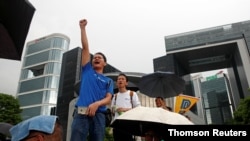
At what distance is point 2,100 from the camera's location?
29250mm

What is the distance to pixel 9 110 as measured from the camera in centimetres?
2889

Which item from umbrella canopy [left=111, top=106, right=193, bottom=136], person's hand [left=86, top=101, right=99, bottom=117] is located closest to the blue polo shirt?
person's hand [left=86, top=101, right=99, bottom=117]

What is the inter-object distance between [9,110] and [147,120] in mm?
29251

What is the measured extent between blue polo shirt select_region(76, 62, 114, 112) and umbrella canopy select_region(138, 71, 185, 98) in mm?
4814

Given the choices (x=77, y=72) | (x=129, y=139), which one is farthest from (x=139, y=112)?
(x=77, y=72)

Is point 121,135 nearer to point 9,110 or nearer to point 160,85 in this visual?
point 160,85

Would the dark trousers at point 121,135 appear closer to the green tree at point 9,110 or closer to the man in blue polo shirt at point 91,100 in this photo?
the man in blue polo shirt at point 91,100

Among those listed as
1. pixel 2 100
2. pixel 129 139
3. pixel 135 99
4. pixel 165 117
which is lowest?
pixel 129 139

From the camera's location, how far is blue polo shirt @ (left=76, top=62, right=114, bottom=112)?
312cm

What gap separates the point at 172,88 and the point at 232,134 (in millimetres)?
5512

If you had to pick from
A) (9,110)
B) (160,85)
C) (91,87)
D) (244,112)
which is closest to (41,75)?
(9,110)

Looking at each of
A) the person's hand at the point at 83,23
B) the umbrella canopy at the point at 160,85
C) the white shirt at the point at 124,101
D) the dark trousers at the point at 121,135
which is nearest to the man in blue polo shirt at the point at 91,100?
the person's hand at the point at 83,23

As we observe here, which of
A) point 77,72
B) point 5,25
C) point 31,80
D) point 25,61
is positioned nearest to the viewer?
point 5,25

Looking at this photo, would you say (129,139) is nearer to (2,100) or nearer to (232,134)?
(232,134)
